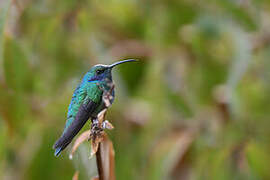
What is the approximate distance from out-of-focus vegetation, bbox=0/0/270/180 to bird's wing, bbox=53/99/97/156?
37 centimetres

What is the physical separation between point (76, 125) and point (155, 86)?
1418mm

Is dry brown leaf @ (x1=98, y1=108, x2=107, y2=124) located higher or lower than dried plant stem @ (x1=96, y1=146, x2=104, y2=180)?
higher

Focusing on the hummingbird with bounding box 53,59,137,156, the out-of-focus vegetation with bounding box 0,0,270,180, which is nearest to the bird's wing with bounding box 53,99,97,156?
the hummingbird with bounding box 53,59,137,156

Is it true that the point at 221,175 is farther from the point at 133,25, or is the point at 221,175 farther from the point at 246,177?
the point at 133,25

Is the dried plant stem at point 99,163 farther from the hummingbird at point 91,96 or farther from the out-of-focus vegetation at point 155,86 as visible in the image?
the out-of-focus vegetation at point 155,86

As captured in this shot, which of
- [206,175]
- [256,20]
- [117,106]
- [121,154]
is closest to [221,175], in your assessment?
[206,175]

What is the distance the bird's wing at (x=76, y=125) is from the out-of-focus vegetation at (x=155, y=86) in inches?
14.7

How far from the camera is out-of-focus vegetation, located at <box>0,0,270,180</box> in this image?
1.73 metres

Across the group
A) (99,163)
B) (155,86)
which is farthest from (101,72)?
(155,86)

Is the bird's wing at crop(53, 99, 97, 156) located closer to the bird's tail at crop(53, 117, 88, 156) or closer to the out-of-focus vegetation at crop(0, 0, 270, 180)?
the bird's tail at crop(53, 117, 88, 156)

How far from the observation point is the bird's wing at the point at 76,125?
87cm

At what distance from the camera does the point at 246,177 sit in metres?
1.79

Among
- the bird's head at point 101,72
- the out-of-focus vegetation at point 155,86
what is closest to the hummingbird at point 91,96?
the bird's head at point 101,72

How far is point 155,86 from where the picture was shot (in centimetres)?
230
